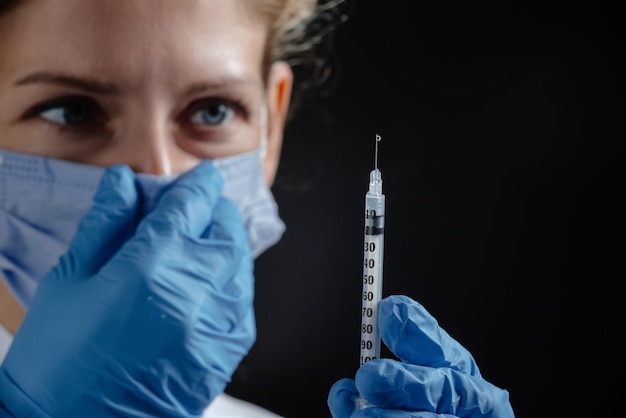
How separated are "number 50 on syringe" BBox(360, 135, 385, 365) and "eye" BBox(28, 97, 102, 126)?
0.61 meters

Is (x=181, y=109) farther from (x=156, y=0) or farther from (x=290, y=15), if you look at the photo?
(x=290, y=15)

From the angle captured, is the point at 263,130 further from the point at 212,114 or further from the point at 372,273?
the point at 372,273

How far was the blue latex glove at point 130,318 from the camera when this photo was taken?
1057mm

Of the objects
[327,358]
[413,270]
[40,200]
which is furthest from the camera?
[327,358]

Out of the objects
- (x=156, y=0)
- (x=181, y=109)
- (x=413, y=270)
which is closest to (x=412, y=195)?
(x=413, y=270)

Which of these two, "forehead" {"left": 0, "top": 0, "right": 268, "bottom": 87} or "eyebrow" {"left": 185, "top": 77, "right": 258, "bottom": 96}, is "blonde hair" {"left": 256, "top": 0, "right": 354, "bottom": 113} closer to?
"eyebrow" {"left": 185, "top": 77, "right": 258, "bottom": 96}

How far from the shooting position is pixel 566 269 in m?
1.44

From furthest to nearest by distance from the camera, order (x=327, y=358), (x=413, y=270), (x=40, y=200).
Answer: (x=327, y=358) < (x=413, y=270) < (x=40, y=200)

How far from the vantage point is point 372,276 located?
97 cm

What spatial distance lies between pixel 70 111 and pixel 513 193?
2.93ft

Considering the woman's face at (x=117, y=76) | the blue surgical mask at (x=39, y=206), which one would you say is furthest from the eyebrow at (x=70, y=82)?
the blue surgical mask at (x=39, y=206)

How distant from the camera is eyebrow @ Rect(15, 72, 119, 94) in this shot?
1.26 m

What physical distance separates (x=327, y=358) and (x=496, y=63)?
714 millimetres

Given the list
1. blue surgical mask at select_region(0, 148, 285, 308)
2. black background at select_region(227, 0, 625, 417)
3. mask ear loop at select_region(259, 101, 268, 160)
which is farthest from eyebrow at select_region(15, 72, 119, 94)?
black background at select_region(227, 0, 625, 417)
